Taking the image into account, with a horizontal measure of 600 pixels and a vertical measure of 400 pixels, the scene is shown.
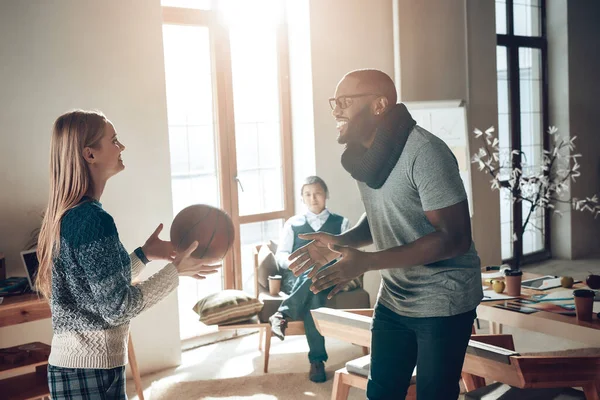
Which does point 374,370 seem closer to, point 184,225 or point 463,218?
point 463,218

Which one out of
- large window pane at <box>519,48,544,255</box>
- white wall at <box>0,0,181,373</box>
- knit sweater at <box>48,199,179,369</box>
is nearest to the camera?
knit sweater at <box>48,199,179,369</box>

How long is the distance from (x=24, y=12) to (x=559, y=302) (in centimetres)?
318

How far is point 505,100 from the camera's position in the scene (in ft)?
22.5

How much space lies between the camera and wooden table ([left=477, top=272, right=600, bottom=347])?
2584mm

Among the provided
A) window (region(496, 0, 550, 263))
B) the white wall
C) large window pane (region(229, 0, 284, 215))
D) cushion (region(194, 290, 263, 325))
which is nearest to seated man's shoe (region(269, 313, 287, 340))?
cushion (region(194, 290, 263, 325))

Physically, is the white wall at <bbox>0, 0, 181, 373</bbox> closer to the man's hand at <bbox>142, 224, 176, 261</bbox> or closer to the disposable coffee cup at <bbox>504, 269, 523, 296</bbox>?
the man's hand at <bbox>142, 224, 176, 261</bbox>

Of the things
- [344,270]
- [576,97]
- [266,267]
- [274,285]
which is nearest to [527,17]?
[576,97]

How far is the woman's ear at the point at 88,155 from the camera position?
1758 mm

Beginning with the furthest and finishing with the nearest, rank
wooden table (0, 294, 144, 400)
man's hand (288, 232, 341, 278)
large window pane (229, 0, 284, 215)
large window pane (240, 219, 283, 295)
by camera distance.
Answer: large window pane (240, 219, 283, 295)
large window pane (229, 0, 284, 215)
wooden table (0, 294, 144, 400)
man's hand (288, 232, 341, 278)

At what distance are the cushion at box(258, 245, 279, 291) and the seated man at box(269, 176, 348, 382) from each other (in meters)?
0.05

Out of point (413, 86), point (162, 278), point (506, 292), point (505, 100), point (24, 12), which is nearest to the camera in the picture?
point (162, 278)

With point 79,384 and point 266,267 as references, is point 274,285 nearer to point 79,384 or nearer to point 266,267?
point 266,267

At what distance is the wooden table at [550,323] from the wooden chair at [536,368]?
46 cm

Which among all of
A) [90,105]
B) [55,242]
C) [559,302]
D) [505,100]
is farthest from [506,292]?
[505,100]
